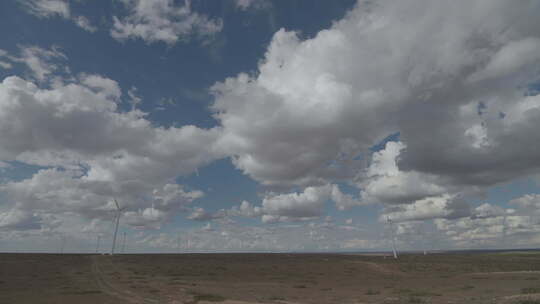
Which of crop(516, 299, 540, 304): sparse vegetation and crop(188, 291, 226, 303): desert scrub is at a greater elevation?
crop(516, 299, 540, 304): sparse vegetation

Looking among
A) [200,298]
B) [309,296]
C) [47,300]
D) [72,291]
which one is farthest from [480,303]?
[72,291]

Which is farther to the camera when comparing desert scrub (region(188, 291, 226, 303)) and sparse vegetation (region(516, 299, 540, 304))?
desert scrub (region(188, 291, 226, 303))

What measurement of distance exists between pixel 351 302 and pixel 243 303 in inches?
540

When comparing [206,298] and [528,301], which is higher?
[528,301]

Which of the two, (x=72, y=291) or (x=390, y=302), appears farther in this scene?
(x=72, y=291)

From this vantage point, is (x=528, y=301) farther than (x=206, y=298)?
No

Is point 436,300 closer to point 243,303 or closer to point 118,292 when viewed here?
point 243,303

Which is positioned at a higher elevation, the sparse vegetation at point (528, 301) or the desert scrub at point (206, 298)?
the sparse vegetation at point (528, 301)

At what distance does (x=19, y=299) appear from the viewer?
147 feet

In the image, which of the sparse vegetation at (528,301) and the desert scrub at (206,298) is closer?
the sparse vegetation at (528,301)

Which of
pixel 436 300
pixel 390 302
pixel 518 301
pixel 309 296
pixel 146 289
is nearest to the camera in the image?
pixel 518 301

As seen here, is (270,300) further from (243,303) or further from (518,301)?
(518,301)

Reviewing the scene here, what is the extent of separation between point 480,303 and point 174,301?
3509cm

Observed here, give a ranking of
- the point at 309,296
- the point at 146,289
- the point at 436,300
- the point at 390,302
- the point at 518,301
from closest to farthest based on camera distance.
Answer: the point at 518,301
the point at 390,302
the point at 436,300
the point at 309,296
the point at 146,289
